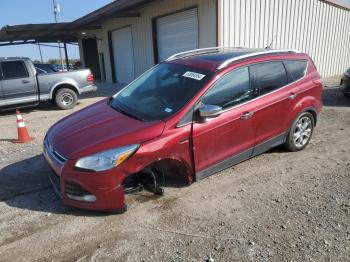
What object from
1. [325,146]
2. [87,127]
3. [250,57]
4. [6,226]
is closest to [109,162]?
[87,127]

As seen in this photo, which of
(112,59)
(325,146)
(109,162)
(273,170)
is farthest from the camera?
(112,59)

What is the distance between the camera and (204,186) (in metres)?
4.26

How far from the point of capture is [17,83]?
9.77m

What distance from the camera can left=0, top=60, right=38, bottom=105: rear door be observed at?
967 centimetres

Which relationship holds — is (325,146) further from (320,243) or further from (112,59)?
(112,59)

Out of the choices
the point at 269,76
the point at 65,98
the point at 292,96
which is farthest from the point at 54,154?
the point at 65,98

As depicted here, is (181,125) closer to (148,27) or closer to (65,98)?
(65,98)

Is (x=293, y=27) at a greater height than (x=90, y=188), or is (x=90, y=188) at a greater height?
(x=293, y=27)

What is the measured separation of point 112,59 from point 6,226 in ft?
52.2

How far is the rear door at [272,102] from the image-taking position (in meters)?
4.46

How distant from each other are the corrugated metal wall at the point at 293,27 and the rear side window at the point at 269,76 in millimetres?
5746

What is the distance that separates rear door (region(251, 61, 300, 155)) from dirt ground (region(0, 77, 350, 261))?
45 cm

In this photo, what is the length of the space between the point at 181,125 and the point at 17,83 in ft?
26.1

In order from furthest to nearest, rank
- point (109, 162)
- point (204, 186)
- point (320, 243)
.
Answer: point (204, 186) → point (109, 162) → point (320, 243)
